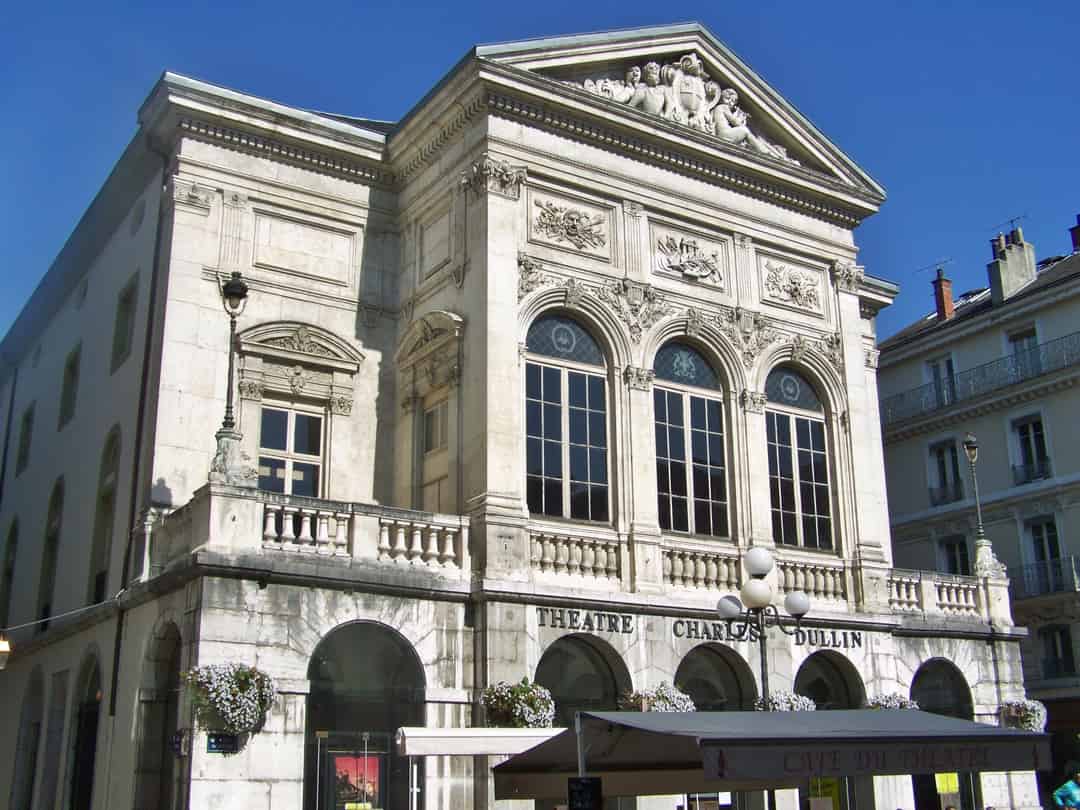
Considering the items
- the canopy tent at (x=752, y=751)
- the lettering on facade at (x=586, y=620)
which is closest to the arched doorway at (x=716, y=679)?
the lettering on facade at (x=586, y=620)

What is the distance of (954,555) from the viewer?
3428 centimetres

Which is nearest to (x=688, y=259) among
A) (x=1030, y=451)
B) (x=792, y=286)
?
(x=792, y=286)

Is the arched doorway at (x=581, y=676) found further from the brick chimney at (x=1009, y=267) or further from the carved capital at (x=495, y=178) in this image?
the brick chimney at (x=1009, y=267)

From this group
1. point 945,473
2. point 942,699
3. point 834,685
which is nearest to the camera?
point 834,685

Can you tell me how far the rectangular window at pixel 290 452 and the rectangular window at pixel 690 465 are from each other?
547 cm

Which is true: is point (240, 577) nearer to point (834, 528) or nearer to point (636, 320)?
point (636, 320)

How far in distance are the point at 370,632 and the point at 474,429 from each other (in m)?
3.38

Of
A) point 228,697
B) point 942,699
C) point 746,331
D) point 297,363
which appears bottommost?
point 228,697

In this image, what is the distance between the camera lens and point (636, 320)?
21.0 m

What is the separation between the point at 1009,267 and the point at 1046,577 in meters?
9.20

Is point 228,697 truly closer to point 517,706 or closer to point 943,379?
point 517,706

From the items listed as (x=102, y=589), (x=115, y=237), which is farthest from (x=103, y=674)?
(x=115, y=237)

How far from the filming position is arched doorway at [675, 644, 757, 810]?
20.2m

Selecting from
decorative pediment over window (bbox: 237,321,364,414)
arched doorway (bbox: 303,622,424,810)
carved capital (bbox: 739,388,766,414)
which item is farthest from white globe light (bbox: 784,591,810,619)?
decorative pediment over window (bbox: 237,321,364,414)
